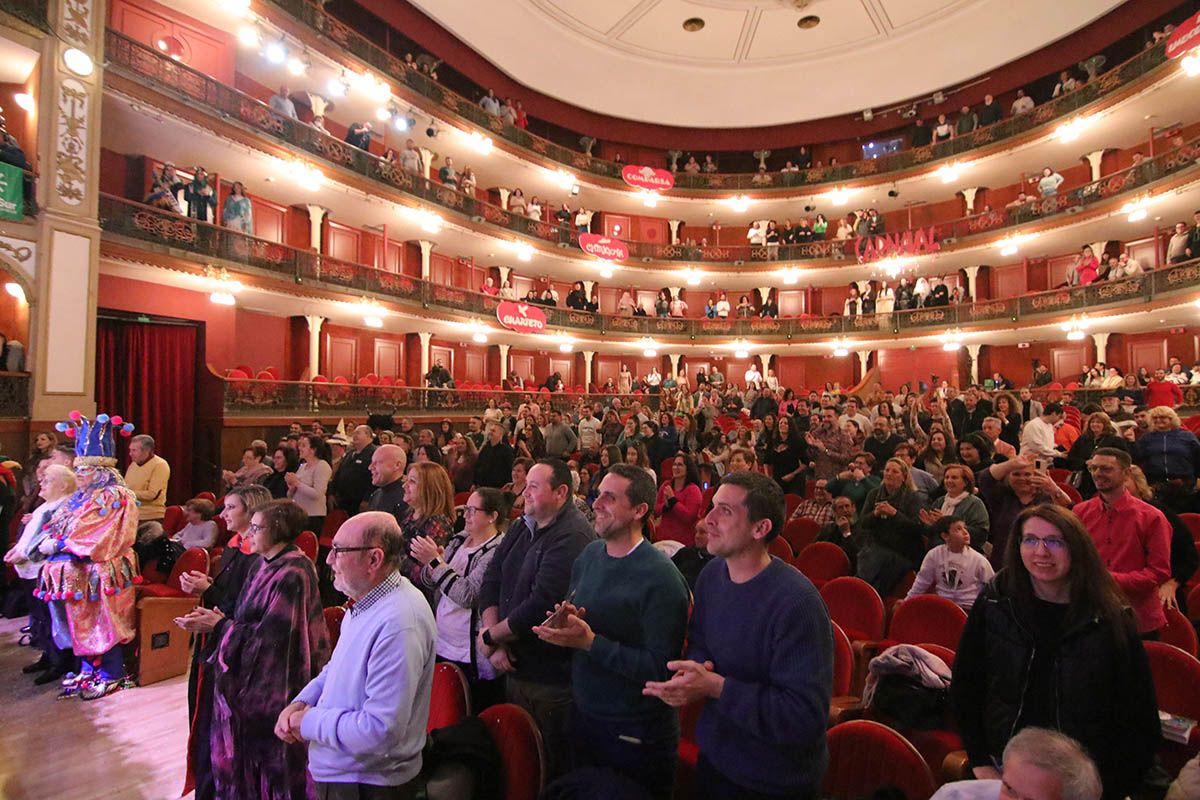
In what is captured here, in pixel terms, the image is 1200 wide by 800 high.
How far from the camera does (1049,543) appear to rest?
169cm

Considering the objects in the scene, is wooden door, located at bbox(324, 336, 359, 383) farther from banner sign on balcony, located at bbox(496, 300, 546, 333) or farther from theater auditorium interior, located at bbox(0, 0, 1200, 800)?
banner sign on balcony, located at bbox(496, 300, 546, 333)

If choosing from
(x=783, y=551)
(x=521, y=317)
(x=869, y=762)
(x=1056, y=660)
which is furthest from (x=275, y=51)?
(x=1056, y=660)

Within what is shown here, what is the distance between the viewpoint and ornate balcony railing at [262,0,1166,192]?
1313cm

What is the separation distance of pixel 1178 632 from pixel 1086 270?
642 inches

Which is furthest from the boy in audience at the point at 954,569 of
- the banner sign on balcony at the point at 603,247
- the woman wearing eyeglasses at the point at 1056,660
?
the banner sign on balcony at the point at 603,247

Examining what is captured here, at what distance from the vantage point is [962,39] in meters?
18.3

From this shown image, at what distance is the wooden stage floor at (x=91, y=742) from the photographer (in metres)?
2.97

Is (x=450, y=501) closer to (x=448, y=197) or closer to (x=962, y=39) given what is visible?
(x=448, y=197)

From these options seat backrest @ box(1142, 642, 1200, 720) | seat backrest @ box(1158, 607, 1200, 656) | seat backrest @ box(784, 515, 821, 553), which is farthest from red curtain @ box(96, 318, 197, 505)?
seat backrest @ box(1158, 607, 1200, 656)

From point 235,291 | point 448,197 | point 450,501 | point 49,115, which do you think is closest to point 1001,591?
point 450,501

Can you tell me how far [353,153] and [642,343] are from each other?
11.2 m

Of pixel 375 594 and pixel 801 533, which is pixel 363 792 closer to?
pixel 375 594

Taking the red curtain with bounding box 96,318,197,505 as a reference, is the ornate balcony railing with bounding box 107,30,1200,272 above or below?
above

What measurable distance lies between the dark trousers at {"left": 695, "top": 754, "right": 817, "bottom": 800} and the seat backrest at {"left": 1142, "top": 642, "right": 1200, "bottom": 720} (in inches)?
63.7
